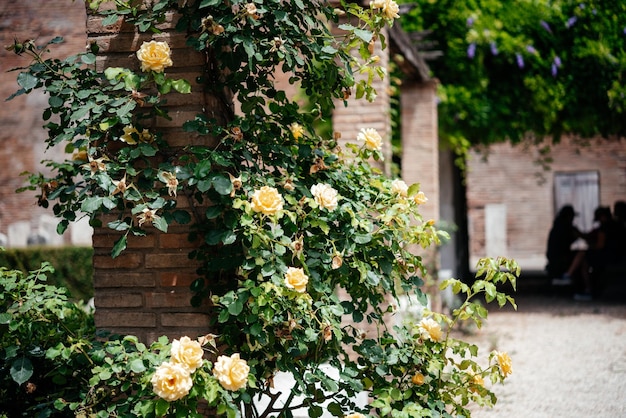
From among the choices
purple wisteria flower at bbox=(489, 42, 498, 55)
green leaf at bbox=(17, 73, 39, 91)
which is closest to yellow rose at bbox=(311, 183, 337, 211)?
green leaf at bbox=(17, 73, 39, 91)

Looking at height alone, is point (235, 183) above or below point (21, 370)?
above

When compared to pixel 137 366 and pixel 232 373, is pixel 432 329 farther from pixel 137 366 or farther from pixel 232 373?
pixel 137 366

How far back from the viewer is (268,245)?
2.73 m

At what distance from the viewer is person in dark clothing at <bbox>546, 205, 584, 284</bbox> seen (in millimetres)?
12219

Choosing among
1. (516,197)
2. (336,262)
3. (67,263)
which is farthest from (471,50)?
(516,197)

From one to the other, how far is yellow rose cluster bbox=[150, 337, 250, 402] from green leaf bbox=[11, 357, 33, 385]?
54cm

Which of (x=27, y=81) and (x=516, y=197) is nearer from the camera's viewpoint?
(x=27, y=81)

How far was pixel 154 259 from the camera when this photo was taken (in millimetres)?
3033

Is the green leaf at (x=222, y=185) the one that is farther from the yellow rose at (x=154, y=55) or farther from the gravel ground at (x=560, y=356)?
the gravel ground at (x=560, y=356)

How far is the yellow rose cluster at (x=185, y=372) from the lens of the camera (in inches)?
94.6

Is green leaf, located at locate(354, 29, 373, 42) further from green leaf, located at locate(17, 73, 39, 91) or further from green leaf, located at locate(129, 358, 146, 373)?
green leaf, located at locate(129, 358, 146, 373)

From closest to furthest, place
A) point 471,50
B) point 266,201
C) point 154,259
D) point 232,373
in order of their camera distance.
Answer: point 232,373, point 266,201, point 154,259, point 471,50

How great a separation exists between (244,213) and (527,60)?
822 cm

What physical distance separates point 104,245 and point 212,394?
939 millimetres
